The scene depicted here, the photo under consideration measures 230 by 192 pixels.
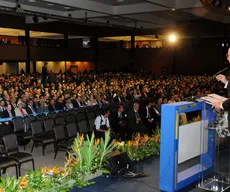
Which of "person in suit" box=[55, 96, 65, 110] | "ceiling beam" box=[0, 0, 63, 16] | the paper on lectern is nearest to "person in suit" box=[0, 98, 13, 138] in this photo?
"person in suit" box=[55, 96, 65, 110]

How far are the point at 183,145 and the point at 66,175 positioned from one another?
1.82m

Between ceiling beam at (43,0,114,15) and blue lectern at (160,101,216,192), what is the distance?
10275 mm

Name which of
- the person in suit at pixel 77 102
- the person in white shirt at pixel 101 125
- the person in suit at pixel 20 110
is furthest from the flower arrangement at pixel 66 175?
the person in suit at pixel 77 102

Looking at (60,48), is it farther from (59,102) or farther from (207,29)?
(59,102)

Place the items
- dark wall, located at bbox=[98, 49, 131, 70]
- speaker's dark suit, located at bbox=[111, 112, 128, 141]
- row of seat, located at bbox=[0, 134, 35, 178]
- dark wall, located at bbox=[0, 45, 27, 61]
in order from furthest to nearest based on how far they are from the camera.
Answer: dark wall, located at bbox=[98, 49, 131, 70] → dark wall, located at bbox=[0, 45, 27, 61] → speaker's dark suit, located at bbox=[111, 112, 128, 141] → row of seat, located at bbox=[0, 134, 35, 178]

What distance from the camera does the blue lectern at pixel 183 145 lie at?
4305 millimetres

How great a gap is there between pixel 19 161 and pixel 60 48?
22.4m

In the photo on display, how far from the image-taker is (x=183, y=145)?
4488 mm

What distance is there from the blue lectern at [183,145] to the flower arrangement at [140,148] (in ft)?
4.72

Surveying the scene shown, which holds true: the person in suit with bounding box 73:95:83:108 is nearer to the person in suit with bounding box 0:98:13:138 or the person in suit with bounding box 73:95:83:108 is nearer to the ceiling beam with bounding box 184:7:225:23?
the person in suit with bounding box 0:98:13:138

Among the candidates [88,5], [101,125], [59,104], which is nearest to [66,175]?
[101,125]

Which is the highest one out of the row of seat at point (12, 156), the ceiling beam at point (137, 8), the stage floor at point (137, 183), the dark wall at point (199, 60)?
the ceiling beam at point (137, 8)

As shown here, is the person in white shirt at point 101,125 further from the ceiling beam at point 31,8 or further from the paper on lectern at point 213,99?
the ceiling beam at point 31,8

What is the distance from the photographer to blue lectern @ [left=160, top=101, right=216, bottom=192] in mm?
4305
